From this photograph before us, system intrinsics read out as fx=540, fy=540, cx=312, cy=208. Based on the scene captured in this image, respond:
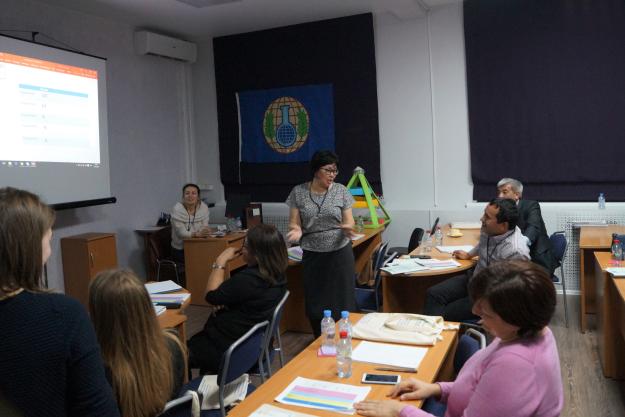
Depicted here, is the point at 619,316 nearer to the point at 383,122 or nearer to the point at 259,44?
the point at 383,122

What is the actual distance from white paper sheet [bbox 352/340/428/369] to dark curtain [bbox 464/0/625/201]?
3.85 meters

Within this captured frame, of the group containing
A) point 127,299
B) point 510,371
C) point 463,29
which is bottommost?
point 510,371

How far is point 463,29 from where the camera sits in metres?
5.62

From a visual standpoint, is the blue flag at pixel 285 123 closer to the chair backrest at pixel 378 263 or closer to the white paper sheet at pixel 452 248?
the chair backrest at pixel 378 263

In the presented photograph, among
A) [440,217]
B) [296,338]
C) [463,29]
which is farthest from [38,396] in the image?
[463,29]

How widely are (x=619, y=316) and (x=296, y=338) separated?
233 cm

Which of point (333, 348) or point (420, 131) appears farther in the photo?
point (420, 131)

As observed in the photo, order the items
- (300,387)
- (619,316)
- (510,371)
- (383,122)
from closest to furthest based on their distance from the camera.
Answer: (510,371), (300,387), (619,316), (383,122)

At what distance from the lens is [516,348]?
4.92 feet

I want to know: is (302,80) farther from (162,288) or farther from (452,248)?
(162,288)

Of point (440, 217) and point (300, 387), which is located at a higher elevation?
point (440, 217)

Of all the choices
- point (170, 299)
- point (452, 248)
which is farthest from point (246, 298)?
point (452, 248)

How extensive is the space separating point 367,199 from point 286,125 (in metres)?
1.54

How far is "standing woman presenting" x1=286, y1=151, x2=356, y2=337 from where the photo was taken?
3625 mm
